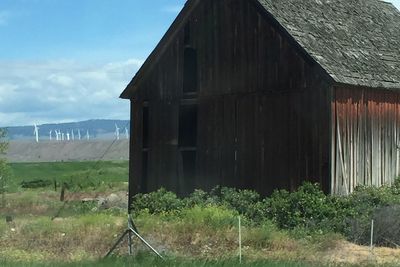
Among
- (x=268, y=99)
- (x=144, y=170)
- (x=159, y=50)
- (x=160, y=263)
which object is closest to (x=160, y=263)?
(x=160, y=263)

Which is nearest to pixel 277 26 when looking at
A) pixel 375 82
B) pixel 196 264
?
pixel 375 82

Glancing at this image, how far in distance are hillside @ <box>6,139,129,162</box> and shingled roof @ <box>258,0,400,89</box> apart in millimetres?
112878

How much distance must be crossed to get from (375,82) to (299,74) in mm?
2243

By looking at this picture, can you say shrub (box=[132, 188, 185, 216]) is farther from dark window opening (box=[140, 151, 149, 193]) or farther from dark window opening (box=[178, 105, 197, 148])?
dark window opening (box=[140, 151, 149, 193])

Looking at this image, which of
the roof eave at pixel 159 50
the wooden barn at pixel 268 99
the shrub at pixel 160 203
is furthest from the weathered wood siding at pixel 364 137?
the roof eave at pixel 159 50

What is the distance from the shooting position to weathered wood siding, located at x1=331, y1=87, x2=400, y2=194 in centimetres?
2009

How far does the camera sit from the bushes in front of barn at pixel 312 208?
1708 cm

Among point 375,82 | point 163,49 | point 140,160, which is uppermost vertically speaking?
point 163,49

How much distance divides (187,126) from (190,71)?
Answer: 195cm

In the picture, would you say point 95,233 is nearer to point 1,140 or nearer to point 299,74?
point 299,74

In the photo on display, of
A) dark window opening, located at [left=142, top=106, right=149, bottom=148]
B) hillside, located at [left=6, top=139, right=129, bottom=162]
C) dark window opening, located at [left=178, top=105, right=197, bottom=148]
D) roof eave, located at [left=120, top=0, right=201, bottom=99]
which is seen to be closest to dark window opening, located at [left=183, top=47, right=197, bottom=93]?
dark window opening, located at [left=178, top=105, right=197, bottom=148]

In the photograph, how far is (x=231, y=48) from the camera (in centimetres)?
2289

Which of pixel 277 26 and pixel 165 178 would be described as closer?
pixel 277 26

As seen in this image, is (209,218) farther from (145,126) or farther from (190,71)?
(145,126)
